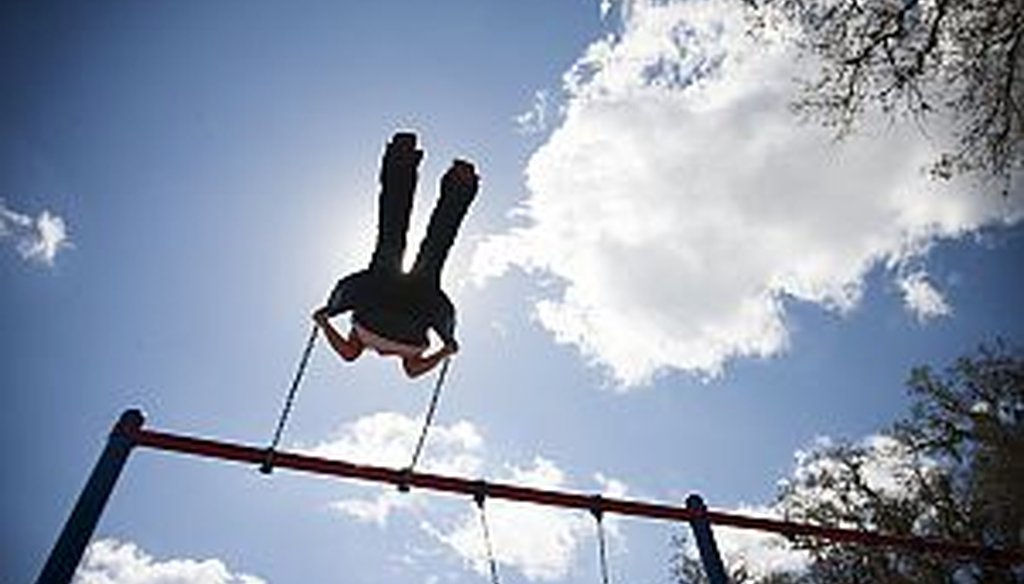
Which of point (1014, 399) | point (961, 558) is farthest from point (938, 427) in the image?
point (961, 558)

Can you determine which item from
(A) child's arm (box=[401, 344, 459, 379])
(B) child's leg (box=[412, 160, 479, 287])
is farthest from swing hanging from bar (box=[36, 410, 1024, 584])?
(B) child's leg (box=[412, 160, 479, 287])

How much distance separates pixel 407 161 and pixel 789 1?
6746 mm

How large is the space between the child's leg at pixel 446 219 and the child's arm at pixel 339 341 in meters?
0.59

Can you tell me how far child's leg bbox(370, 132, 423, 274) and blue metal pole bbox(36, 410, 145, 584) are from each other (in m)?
1.71

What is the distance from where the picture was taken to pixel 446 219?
527cm

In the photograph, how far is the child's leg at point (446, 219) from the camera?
520 centimetres

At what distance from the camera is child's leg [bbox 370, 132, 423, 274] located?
5.01 m

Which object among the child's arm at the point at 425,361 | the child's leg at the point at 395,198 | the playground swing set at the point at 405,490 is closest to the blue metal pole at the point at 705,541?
the playground swing set at the point at 405,490

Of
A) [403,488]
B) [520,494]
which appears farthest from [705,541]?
[403,488]

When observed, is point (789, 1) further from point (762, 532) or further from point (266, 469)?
point (266, 469)

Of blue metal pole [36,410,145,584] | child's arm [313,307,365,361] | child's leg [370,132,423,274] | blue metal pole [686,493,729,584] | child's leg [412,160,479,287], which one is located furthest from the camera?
blue metal pole [686,493,729,584]

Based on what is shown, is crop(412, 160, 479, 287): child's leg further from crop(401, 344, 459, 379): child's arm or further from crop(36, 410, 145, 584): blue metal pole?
crop(36, 410, 145, 584): blue metal pole

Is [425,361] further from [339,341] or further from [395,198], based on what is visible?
[395,198]

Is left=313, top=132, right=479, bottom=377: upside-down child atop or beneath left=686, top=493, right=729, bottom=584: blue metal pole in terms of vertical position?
atop
